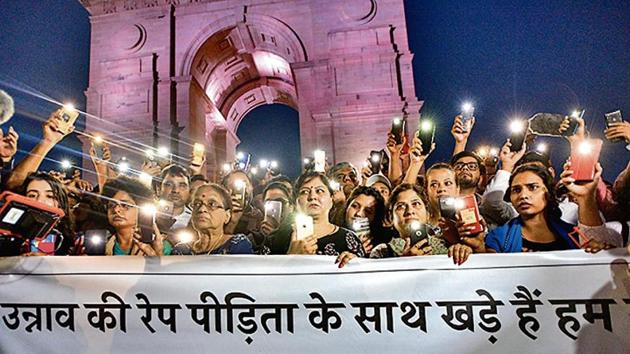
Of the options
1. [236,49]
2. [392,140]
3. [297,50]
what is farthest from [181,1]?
[392,140]

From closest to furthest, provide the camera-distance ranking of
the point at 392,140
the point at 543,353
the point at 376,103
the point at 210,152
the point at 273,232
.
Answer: the point at 543,353 < the point at 273,232 < the point at 392,140 < the point at 376,103 < the point at 210,152

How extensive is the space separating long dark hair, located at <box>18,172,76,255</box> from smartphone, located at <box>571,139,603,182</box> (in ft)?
13.5

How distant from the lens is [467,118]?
5.17 meters

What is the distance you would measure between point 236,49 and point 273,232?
1910 cm

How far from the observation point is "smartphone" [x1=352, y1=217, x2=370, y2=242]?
374cm

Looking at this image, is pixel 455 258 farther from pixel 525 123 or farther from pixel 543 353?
pixel 525 123

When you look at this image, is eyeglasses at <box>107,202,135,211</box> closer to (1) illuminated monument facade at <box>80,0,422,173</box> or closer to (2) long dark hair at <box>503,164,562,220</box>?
(2) long dark hair at <box>503,164,562,220</box>

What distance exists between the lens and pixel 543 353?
2.51 m

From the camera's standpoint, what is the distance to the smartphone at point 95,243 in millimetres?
3490

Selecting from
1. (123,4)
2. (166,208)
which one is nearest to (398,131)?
(166,208)

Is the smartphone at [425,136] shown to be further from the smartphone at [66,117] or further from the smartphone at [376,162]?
the smartphone at [66,117]

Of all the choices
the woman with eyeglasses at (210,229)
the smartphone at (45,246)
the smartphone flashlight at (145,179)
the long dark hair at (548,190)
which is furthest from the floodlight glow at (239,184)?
the long dark hair at (548,190)

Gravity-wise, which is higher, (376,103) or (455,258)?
(376,103)

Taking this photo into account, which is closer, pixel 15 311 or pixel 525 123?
pixel 15 311
